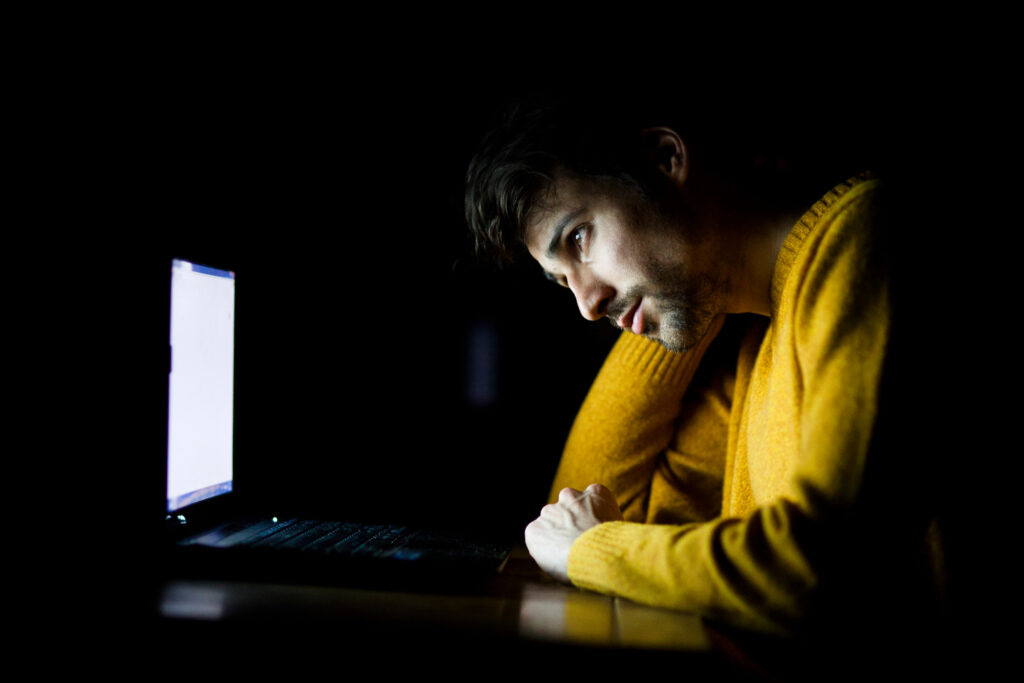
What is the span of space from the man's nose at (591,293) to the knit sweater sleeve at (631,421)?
204 millimetres

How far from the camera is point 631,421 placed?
1.24m

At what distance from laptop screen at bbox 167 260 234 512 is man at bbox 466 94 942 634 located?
1.46 ft

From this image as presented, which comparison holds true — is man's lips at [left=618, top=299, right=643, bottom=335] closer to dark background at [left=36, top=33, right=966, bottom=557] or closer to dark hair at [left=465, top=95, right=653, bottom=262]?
dark hair at [left=465, top=95, right=653, bottom=262]

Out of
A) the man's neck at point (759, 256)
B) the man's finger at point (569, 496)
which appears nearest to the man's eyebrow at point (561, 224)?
the man's neck at point (759, 256)

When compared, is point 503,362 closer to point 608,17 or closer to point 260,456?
point 260,456

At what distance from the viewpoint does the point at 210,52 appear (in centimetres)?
108

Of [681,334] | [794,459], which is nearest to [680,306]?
[681,334]

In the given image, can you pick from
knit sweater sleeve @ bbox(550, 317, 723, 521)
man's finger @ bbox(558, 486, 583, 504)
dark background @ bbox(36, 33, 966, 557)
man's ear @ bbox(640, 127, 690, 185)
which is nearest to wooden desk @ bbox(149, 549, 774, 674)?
man's finger @ bbox(558, 486, 583, 504)

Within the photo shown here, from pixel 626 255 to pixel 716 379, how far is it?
1.39 ft

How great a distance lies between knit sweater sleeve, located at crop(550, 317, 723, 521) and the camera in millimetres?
1234

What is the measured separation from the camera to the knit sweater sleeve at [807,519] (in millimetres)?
667

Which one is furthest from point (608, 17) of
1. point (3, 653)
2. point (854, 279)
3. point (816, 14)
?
point (3, 653)

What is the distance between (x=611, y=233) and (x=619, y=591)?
516 millimetres

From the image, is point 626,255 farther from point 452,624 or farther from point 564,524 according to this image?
point 452,624
